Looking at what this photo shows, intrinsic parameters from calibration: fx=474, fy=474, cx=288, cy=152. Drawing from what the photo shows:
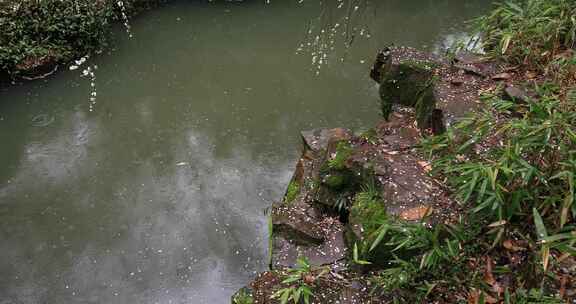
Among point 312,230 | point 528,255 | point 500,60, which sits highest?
point 500,60

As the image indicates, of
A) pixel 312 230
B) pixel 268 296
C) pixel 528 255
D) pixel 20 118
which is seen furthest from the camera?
pixel 20 118

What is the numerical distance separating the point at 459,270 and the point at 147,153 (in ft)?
12.5

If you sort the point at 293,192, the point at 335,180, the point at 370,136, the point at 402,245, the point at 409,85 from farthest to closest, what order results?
the point at 409,85 < the point at 293,192 < the point at 370,136 < the point at 335,180 < the point at 402,245

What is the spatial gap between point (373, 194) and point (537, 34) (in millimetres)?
1856

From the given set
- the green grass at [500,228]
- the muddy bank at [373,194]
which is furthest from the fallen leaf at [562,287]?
the muddy bank at [373,194]

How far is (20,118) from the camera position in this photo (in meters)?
5.82

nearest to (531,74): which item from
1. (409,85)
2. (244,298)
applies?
(409,85)

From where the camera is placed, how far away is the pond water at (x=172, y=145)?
4.09 m

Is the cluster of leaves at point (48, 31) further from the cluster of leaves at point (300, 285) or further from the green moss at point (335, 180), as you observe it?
the cluster of leaves at point (300, 285)

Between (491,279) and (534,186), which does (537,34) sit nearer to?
(534,186)

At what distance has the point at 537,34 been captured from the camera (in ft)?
11.8

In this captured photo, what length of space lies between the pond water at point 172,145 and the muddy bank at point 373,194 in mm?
809

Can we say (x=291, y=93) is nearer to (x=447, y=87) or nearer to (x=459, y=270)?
(x=447, y=87)

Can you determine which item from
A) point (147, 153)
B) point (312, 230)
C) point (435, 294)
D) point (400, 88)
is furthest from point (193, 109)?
point (435, 294)
